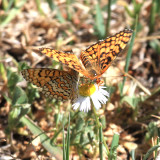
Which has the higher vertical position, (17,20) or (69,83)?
(17,20)

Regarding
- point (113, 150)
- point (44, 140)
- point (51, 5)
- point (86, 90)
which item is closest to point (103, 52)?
point (86, 90)

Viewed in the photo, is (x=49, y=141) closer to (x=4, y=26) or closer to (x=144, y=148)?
(x=144, y=148)

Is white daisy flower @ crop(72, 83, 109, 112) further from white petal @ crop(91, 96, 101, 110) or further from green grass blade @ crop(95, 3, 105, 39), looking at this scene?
green grass blade @ crop(95, 3, 105, 39)

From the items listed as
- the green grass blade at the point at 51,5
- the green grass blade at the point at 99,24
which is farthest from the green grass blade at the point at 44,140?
the green grass blade at the point at 51,5

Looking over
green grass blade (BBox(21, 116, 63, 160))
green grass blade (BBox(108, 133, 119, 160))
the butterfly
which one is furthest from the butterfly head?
green grass blade (BBox(21, 116, 63, 160))

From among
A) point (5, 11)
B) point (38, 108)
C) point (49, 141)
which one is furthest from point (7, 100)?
point (5, 11)
